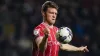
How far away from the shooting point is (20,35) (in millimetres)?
11125

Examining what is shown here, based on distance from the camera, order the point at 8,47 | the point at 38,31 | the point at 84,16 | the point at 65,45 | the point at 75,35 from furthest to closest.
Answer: the point at 84,16
the point at 75,35
the point at 8,47
the point at 65,45
the point at 38,31

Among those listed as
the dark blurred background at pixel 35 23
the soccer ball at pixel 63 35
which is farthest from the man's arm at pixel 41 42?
the dark blurred background at pixel 35 23

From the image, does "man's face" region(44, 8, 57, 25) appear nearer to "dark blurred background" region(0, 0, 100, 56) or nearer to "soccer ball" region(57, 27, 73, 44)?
"soccer ball" region(57, 27, 73, 44)

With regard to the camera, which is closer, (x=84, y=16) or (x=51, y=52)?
(x=51, y=52)

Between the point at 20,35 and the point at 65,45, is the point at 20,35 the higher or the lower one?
the lower one

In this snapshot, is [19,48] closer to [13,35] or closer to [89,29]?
[13,35]

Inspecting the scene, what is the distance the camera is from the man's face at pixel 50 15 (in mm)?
5998

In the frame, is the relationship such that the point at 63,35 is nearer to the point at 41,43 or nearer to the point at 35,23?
the point at 41,43

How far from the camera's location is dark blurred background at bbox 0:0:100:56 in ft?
36.1

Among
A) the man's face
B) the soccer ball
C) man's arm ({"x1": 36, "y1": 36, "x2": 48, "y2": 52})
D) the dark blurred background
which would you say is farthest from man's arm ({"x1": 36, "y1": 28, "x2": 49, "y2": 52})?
the dark blurred background

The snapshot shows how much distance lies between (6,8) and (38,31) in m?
5.83

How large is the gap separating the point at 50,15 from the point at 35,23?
17.9 feet

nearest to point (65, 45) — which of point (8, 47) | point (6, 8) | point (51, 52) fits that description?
point (51, 52)

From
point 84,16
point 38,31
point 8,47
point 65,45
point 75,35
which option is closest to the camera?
point 38,31
